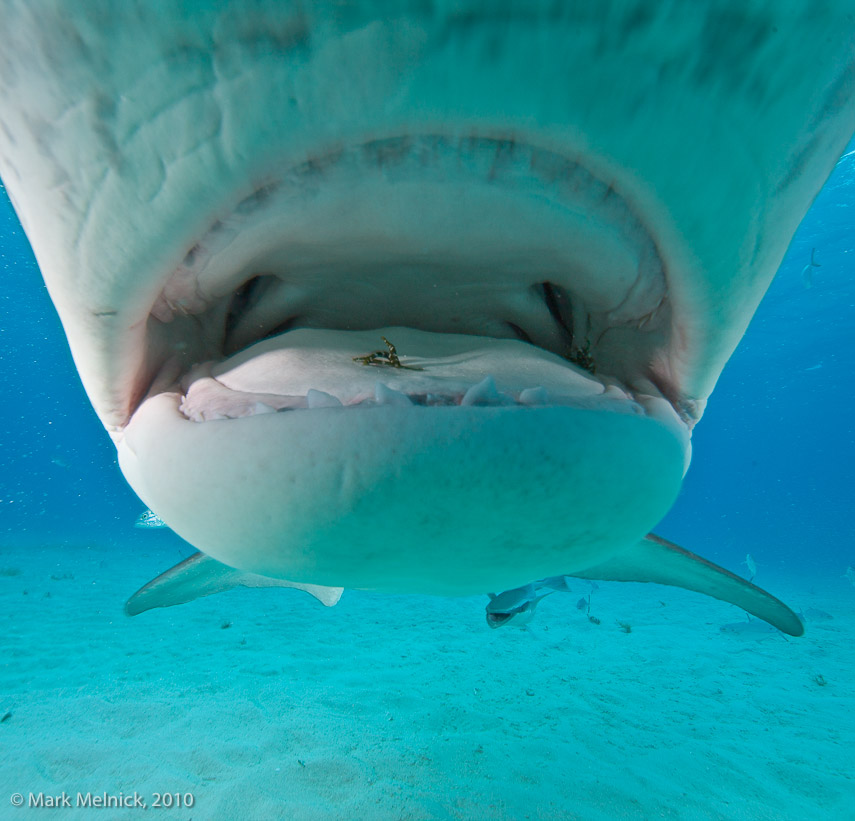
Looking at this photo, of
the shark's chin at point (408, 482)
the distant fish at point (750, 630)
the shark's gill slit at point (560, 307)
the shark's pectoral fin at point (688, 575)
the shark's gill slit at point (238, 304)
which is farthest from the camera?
the distant fish at point (750, 630)

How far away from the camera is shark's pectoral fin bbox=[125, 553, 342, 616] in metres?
3.10

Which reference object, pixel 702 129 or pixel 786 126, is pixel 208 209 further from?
pixel 786 126

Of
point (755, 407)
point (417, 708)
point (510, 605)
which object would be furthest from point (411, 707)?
point (755, 407)

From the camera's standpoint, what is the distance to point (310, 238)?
117 centimetres

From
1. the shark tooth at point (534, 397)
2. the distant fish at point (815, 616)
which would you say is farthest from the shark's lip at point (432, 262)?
the distant fish at point (815, 616)

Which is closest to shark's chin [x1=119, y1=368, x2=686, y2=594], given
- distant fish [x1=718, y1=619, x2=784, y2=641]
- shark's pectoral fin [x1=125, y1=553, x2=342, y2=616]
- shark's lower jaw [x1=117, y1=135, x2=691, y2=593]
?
shark's lower jaw [x1=117, y1=135, x2=691, y2=593]

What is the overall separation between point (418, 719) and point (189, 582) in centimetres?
265

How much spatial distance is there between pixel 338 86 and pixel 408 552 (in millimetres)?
869

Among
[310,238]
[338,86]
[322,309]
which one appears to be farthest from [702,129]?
[322,309]

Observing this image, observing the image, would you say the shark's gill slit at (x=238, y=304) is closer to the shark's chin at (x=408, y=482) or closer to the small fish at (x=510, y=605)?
the shark's chin at (x=408, y=482)

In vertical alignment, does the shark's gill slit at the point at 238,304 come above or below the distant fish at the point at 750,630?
above

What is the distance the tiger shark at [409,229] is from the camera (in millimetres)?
729

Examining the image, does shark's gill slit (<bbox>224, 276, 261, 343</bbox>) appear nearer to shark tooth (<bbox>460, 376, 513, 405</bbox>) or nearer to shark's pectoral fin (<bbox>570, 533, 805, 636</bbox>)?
shark tooth (<bbox>460, 376, 513, 405</bbox>)

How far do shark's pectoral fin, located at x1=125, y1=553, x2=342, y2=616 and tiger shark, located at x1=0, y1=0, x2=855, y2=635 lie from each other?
189 centimetres
